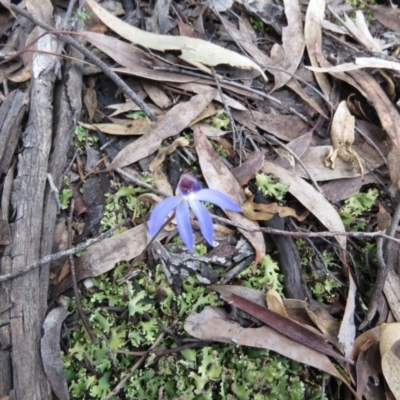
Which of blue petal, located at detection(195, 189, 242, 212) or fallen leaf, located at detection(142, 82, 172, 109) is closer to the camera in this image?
blue petal, located at detection(195, 189, 242, 212)

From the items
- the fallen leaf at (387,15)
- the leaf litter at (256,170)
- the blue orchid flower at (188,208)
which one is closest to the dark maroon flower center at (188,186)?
the blue orchid flower at (188,208)

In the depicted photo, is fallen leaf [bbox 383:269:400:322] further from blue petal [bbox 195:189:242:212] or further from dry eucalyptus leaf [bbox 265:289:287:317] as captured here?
blue petal [bbox 195:189:242:212]

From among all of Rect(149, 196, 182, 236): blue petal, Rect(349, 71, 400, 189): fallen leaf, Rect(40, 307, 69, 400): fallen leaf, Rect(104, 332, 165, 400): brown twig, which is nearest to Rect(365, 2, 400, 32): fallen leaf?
Rect(349, 71, 400, 189): fallen leaf

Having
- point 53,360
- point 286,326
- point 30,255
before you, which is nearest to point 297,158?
point 286,326

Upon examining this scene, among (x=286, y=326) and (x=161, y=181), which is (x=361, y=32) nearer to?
(x=161, y=181)

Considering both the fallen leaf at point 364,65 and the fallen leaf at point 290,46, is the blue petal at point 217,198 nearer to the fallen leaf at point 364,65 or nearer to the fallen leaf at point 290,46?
Answer: the fallen leaf at point 290,46
